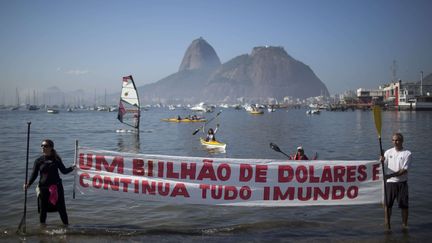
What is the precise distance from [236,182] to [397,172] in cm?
353

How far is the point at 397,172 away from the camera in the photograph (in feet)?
26.0

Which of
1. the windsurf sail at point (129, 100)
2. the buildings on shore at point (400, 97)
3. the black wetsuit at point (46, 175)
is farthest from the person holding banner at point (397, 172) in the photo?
the buildings on shore at point (400, 97)

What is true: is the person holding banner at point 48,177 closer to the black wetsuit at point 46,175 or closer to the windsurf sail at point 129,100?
the black wetsuit at point 46,175

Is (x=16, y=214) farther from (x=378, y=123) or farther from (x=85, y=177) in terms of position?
(x=378, y=123)

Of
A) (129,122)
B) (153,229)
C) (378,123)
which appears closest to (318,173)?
(378,123)

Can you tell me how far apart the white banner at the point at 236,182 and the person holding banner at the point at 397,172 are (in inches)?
20.7

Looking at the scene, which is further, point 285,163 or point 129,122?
point 129,122

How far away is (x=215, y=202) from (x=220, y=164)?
35.7 inches

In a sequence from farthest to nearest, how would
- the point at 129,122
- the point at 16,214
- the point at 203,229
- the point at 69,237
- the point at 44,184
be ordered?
the point at 129,122
the point at 16,214
the point at 203,229
the point at 69,237
the point at 44,184

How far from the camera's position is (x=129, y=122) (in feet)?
172

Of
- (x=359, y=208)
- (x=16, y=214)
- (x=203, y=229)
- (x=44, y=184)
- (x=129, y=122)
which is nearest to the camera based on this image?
(x=44, y=184)

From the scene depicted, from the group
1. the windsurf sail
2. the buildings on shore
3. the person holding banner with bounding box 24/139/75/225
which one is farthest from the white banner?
the buildings on shore

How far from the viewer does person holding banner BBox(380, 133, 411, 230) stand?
7.87 metres

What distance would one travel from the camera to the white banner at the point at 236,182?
8.70 metres
